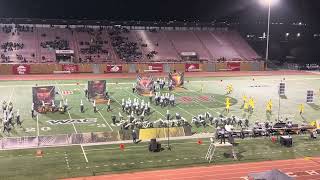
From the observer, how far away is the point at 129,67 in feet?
208

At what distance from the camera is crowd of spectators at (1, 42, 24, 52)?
2547 inches

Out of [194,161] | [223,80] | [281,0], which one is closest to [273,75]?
[223,80]

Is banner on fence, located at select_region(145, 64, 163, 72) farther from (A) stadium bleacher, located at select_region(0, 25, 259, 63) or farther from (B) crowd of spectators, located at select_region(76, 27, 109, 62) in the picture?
(B) crowd of spectators, located at select_region(76, 27, 109, 62)

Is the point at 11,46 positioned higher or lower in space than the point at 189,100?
higher

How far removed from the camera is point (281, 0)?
8056 cm

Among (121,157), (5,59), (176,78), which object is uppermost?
(5,59)

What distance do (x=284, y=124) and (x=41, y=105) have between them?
1699 cm

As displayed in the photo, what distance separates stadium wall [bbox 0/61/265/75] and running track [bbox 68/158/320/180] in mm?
43542

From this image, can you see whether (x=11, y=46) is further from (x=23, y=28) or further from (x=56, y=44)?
(x=23, y=28)

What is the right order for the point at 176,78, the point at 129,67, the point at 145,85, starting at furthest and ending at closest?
the point at 129,67 < the point at 176,78 < the point at 145,85

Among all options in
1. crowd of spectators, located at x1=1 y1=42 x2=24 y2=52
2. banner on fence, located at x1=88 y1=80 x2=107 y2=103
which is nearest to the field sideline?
banner on fence, located at x1=88 y1=80 x2=107 y2=103

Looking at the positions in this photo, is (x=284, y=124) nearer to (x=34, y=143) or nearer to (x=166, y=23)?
(x=34, y=143)

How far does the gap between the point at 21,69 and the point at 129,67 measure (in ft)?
48.6

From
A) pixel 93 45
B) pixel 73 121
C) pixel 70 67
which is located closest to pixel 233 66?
pixel 93 45
